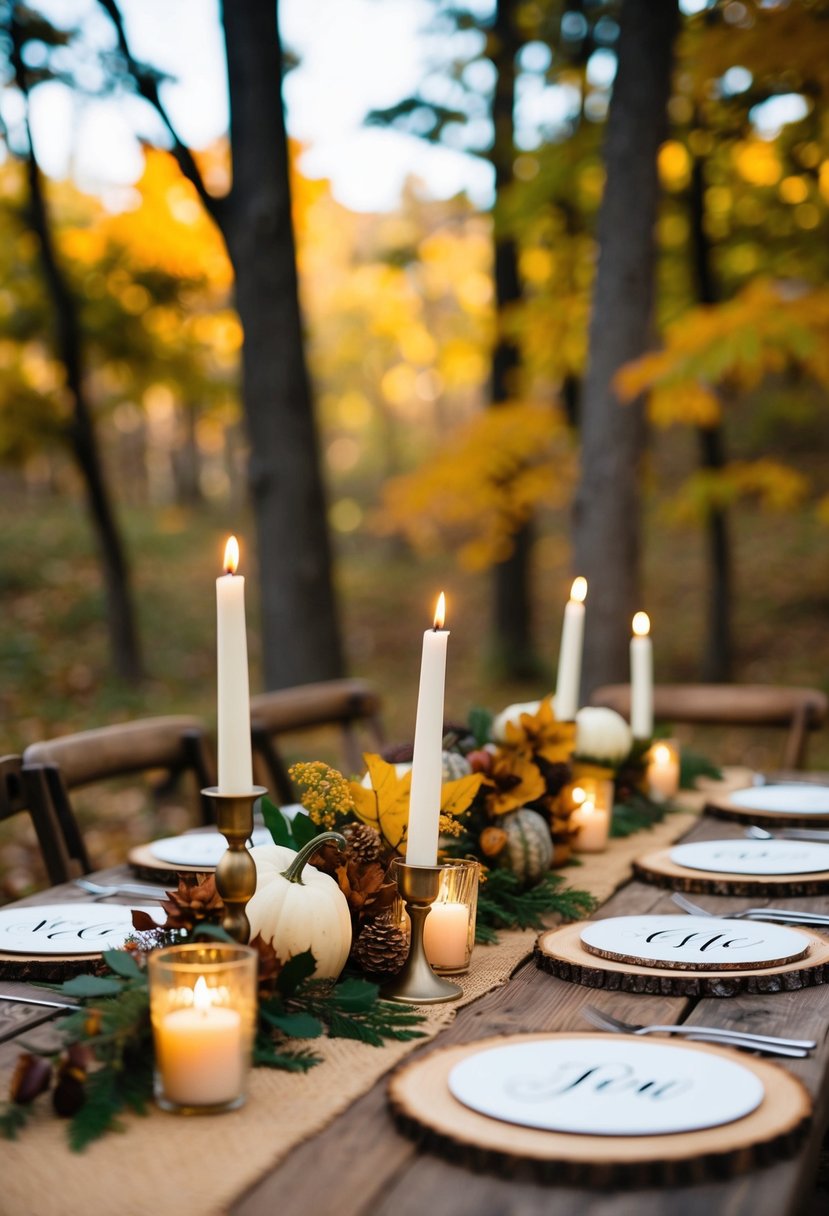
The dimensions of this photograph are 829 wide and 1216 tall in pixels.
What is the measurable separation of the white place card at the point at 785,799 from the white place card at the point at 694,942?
3.32 feet

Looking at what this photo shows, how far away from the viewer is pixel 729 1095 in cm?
113

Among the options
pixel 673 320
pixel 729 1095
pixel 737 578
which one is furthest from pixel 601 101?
pixel 729 1095

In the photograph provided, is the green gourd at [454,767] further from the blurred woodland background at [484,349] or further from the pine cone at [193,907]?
the blurred woodland background at [484,349]

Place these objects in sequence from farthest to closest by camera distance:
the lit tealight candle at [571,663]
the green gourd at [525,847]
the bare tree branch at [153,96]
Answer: the bare tree branch at [153,96], the lit tealight candle at [571,663], the green gourd at [525,847]

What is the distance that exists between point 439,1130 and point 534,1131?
0.28 ft

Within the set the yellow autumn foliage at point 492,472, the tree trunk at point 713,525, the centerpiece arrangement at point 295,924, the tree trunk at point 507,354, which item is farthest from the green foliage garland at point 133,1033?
the tree trunk at point 713,525

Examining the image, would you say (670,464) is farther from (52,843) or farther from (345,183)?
(52,843)

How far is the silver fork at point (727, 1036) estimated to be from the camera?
1.31 m

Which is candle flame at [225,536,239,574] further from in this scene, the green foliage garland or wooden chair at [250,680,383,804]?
wooden chair at [250,680,383,804]

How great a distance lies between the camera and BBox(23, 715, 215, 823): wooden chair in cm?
259

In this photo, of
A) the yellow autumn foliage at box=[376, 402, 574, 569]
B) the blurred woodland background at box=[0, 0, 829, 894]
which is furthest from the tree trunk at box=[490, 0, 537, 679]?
the yellow autumn foliage at box=[376, 402, 574, 569]

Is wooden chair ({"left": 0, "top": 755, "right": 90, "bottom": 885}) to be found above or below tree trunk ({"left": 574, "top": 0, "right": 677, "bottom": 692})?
below

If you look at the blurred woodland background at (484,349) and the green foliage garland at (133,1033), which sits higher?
the blurred woodland background at (484,349)

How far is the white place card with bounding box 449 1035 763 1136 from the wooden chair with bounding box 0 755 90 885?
5.02ft
